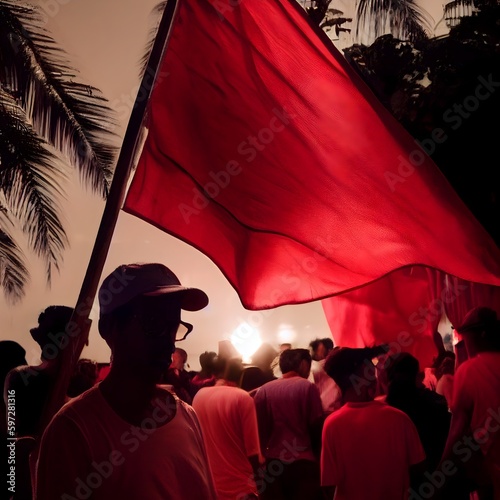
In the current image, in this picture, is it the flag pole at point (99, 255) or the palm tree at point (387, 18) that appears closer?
the flag pole at point (99, 255)

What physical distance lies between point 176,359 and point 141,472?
761 cm

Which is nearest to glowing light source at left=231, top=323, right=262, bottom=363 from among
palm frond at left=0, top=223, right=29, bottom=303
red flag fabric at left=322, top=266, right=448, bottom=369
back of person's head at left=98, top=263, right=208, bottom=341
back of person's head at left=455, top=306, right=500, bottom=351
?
palm frond at left=0, top=223, right=29, bottom=303

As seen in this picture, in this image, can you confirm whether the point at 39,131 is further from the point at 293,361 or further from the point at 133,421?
the point at 133,421

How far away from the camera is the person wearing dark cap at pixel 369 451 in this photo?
4652 millimetres

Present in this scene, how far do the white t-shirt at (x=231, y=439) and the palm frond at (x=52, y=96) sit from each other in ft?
18.8

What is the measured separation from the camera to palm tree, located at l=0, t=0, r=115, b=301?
988 cm

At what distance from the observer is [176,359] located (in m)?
9.91

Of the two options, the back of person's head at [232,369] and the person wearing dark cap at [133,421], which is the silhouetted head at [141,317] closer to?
the person wearing dark cap at [133,421]

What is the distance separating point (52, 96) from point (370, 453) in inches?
316

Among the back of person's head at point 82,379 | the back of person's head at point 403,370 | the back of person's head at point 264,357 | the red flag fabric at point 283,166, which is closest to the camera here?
the red flag fabric at point 283,166

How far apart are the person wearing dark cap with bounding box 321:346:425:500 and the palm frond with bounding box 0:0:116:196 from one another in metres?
6.94

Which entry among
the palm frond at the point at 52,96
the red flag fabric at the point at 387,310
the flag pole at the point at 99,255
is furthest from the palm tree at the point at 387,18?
the flag pole at the point at 99,255

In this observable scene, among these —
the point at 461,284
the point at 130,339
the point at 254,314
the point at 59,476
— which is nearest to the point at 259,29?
the point at 130,339

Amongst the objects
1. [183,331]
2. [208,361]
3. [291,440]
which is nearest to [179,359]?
[208,361]
